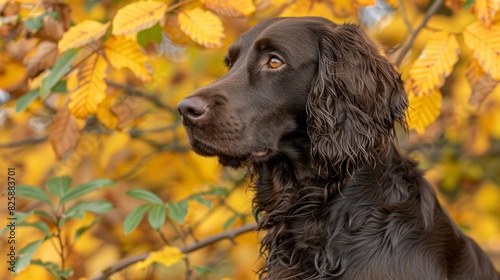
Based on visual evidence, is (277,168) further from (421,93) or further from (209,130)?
(421,93)

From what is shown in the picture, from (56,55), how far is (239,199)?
1.34 metres

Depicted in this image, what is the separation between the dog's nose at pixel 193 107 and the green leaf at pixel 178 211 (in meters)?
0.53

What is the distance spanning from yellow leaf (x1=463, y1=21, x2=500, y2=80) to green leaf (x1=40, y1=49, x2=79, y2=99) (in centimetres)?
151

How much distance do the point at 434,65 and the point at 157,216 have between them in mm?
1230

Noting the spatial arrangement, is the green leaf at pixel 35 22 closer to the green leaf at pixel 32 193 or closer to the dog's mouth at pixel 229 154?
the green leaf at pixel 32 193

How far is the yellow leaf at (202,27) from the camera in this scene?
8.50ft

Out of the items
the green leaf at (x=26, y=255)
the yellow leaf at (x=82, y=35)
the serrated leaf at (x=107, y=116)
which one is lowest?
the green leaf at (x=26, y=255)

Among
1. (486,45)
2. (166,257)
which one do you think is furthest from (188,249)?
(486,45)

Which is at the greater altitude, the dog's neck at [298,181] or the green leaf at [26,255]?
the dog's neck at [298,181]

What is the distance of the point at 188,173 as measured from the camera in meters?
4.04

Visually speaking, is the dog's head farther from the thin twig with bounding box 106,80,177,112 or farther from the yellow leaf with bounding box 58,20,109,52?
the thin twig with bounding box 106,80,177,112

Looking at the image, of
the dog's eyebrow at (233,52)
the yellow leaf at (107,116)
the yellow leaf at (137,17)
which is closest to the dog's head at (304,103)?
the dog's eyebrow at (233,52)

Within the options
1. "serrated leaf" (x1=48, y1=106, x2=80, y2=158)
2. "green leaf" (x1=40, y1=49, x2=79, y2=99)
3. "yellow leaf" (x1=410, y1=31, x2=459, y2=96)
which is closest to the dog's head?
"yellow leaf" (x1=410, y1=31, x2=459, y2=96)

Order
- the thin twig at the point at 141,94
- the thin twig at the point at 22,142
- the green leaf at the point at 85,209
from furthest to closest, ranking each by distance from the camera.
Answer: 1. the thin twig at the point at 22,142
2. the thin twig at the point at 141,94
3. the green leaf at the point at 85,209
